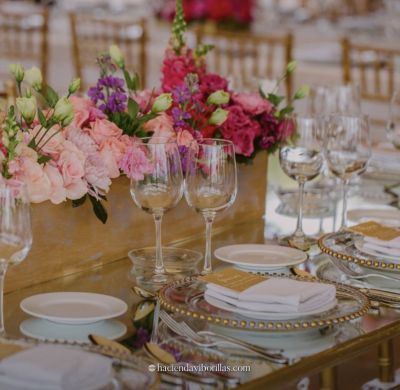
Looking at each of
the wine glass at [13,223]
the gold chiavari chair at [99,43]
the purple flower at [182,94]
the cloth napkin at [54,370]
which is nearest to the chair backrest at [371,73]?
the gold chiavari chair at [99,43]

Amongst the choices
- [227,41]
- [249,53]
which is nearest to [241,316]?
[227,41]

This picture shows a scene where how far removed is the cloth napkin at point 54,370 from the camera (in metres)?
0.98

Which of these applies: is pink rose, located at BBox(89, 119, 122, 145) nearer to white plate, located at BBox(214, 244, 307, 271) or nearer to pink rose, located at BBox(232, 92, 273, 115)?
white plate, located at BBox(214, 244, 307, 271)

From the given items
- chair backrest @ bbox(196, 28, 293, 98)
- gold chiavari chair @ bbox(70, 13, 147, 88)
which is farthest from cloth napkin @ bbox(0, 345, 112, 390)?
gold chiavari chair @ bbox(70, 13, 147, 88)

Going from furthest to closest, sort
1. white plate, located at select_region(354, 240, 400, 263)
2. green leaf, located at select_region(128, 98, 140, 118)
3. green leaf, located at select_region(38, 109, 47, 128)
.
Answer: green leaf, located at select_region(128, 98, 140, 118) → white plate, located at select_region(354, 240, 400, 263) → green leaf, located at select_region(38, 109, 47, 128)

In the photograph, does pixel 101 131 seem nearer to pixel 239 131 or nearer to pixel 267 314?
pixel 239 131

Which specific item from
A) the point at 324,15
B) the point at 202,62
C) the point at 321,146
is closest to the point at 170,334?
the point at 321,146

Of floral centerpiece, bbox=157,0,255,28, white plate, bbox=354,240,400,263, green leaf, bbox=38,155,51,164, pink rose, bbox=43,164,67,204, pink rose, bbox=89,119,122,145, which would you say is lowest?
white plate, bbox=354,240,400,263

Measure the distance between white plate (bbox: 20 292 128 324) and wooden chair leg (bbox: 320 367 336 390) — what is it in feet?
3.61

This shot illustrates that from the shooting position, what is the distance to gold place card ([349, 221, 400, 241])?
154 centimetres

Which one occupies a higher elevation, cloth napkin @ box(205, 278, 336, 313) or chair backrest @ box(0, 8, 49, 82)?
chair backrest @ box(0, 8, 49, 82)

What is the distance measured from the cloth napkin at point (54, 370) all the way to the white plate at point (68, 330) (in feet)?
0.54

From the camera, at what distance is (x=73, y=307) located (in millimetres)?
1293

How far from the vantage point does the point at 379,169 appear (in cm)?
226
